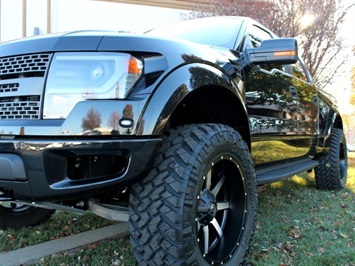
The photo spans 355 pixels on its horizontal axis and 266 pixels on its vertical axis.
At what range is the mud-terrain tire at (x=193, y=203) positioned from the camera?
1.87 meters

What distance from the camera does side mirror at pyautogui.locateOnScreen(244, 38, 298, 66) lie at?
8.61 ft

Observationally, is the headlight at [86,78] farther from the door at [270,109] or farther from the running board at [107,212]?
the door at [270,109]

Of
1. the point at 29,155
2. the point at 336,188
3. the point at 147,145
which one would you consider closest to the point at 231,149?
the point at 147,145

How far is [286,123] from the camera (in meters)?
3.69

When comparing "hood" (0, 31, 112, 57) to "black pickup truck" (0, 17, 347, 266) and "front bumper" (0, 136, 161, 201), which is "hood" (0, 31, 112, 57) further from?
"front bumper" (0, 136, 161, 201)

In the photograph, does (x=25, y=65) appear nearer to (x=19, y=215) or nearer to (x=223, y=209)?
(x=223, y=209)

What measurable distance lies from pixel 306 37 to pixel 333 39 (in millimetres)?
906

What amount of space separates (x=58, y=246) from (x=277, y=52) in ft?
7.07

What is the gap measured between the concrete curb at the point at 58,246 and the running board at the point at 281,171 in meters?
1.24

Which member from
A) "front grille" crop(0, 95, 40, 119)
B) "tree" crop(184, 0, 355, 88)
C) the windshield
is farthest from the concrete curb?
"tree" crop(184, 0, 355, 88)

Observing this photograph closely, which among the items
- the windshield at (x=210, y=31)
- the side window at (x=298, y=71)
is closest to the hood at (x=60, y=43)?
the windshield at (x=210, y=31)

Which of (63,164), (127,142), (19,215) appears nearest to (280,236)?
(127,142)

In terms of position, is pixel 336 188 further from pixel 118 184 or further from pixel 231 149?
pixel 118 184

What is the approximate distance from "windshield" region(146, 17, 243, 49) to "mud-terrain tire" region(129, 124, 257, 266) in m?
1.10
